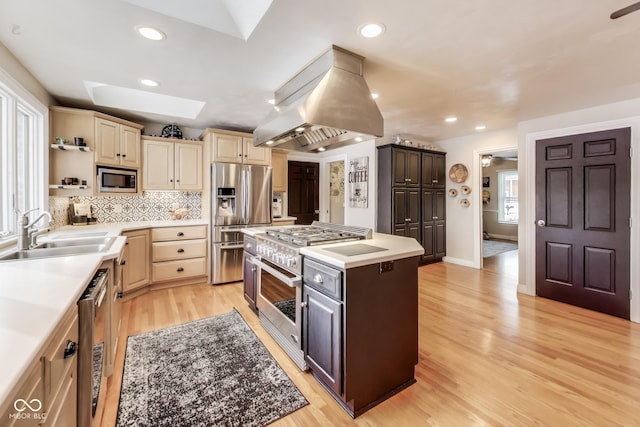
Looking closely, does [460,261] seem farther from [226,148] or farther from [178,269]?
[178,269]

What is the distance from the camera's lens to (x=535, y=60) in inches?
84.1

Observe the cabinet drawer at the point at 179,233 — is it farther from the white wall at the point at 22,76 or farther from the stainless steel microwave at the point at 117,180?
the white wall at the point at 22,76

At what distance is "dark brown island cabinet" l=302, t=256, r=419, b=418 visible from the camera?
1586 millimetres

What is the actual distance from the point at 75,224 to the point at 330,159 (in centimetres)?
445

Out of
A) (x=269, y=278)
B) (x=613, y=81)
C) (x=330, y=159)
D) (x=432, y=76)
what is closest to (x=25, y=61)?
(x=269, y=278)

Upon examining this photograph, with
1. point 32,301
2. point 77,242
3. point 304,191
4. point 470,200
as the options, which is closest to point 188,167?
point 77,242

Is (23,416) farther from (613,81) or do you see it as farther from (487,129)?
(487,129)

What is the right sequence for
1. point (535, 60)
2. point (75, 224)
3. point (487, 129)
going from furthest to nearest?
1. point (487, 129)
2. point (75, 224)
3. point (535, 60)

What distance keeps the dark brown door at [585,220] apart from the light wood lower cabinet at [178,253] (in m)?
4.56

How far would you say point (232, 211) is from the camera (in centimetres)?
397

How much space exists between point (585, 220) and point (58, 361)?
4.56 m

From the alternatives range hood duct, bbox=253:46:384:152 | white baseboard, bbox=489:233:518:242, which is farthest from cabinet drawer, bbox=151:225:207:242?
white baseboard, bbox=489:233:518:242

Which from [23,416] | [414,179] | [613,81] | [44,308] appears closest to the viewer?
[23,416]

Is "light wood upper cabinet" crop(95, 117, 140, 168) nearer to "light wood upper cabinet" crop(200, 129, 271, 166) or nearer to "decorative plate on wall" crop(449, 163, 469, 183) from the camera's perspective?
"light wood upper cabinet" crop(200, 129, 271, 166)
